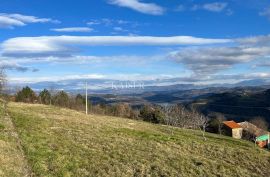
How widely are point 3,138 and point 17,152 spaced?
3156 millimetres

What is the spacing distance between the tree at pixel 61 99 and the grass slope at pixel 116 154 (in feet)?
358

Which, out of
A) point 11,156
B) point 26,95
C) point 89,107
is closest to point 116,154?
point 11,156

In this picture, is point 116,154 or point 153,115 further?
point 153,115

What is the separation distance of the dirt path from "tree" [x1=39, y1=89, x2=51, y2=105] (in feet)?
376

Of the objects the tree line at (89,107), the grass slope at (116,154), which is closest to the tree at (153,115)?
the tree line at (89,107)

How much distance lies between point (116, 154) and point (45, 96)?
12054cm

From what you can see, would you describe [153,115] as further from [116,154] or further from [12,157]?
[12,157]

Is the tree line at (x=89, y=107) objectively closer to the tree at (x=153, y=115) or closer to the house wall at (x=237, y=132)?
the tree at (x=153, y=115)

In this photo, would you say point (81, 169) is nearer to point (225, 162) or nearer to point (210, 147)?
point (225, 162)

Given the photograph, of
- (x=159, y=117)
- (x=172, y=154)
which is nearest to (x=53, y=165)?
(x=172, y=154)

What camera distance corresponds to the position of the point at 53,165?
1026 inches

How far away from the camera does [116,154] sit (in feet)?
108

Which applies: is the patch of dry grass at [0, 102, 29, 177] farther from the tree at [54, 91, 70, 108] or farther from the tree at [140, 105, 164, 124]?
the tree at [54, 91, 70, 108]

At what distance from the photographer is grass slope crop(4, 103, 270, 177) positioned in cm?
2758
